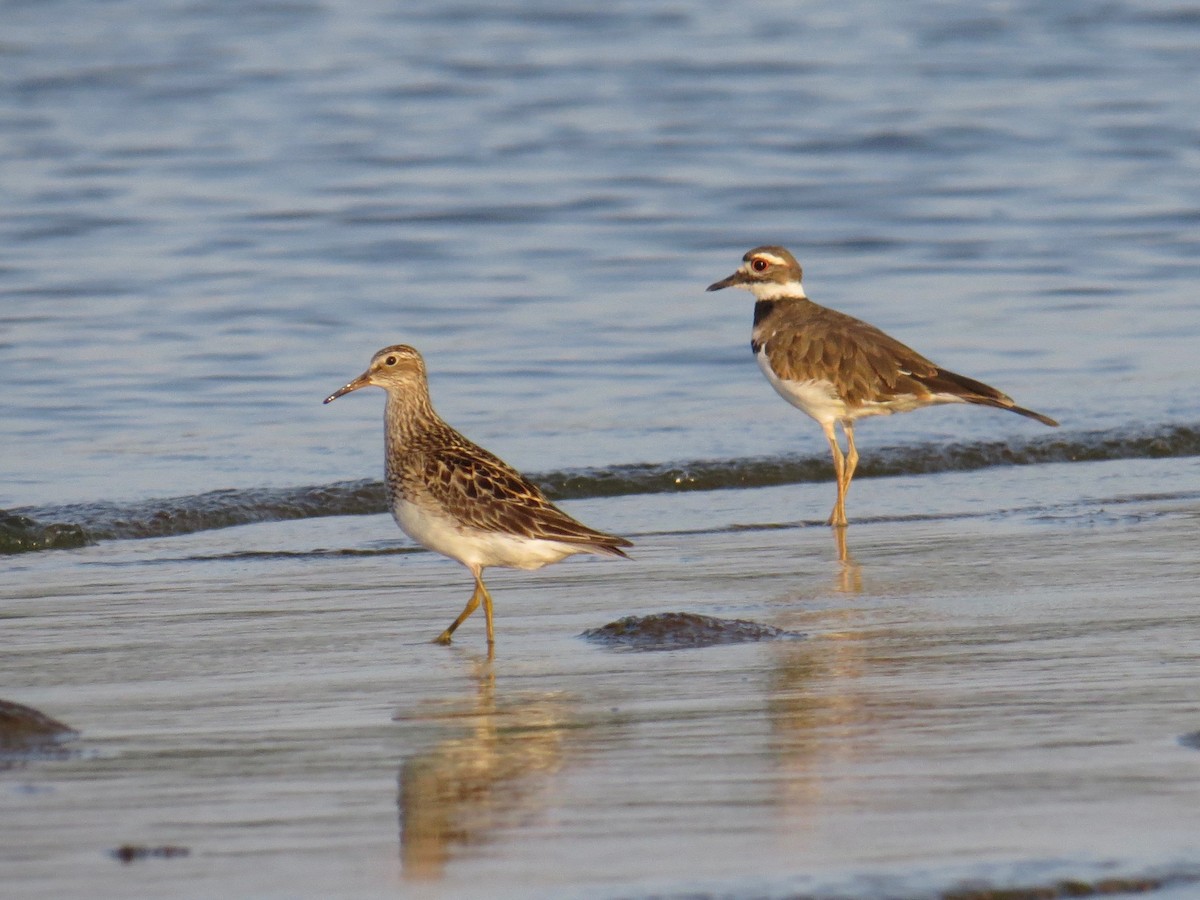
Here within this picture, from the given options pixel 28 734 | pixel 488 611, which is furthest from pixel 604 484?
pixel 28 734

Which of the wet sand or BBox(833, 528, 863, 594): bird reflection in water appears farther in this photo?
BBox(833, 528, 863, 594): bird reflection in water

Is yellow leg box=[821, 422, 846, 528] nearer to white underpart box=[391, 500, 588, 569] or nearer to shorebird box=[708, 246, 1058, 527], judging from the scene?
shorebird box=[708, 246, 1058, 527]

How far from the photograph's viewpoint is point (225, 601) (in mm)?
6980

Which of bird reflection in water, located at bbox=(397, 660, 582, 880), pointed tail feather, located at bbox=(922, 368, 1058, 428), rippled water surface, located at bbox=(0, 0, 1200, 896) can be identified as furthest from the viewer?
pointed tail feather, located at bbox=(922, 368, 1058, 428)

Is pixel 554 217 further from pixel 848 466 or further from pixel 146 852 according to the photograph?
pixel 146 852

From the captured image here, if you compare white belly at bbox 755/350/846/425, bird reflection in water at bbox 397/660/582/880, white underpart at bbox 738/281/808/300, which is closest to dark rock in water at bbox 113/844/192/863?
bird reflection in water at bbox 397/660/582/880

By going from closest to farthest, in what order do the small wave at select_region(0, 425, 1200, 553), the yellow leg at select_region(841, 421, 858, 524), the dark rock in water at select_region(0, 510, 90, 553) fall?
1. the dark rock in water at select_region(0, 510, 90, 553)
2. the small wave at select_region(0, 425, 1200, 553)
3. the yellow leg at select_region(841, 421, 858, 524)

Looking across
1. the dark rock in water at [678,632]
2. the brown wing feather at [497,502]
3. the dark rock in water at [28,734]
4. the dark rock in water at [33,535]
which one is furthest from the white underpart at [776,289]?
the dark rock in water at [28,734]

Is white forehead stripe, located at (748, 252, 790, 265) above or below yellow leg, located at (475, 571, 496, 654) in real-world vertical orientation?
above

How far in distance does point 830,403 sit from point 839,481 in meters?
0.82

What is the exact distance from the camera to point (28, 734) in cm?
488

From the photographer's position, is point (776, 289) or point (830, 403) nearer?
point (830, 403)

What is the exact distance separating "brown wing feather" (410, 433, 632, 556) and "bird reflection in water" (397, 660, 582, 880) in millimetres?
768

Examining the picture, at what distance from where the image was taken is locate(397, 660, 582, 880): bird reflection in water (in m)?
4.13
